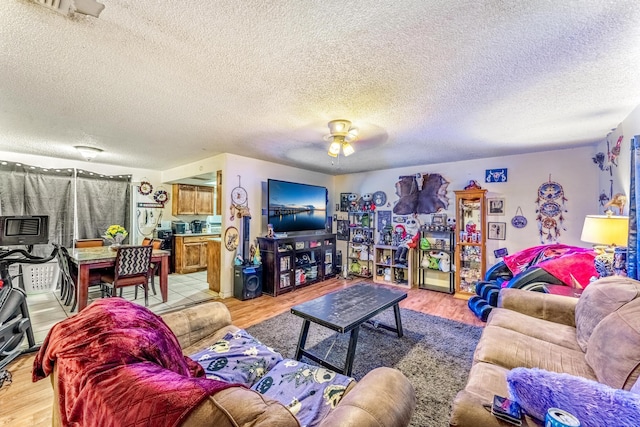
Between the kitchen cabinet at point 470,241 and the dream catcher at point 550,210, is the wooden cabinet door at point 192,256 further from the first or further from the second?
the dream catcher at point 550,210

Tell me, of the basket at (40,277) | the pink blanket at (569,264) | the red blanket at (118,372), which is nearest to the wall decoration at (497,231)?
the pink blanket at (569,264)

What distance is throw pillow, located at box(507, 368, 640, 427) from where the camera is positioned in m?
0.84

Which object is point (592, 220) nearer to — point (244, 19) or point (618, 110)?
point (618, 110)

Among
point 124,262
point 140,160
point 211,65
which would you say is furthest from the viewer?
point 140,160

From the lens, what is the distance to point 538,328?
1946 millimetres

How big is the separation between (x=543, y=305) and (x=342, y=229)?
13.2 feet

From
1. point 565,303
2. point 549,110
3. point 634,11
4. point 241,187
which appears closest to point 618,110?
point 549,110

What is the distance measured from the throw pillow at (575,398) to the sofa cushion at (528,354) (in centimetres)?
61

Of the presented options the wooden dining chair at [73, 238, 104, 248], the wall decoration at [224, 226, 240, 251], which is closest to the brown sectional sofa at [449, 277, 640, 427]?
the wall decoration at [224, 226, 240, 251]

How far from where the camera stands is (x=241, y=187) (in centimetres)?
435

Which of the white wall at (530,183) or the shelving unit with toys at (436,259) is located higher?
the white wall at (530,183)

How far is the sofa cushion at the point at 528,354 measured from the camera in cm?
151

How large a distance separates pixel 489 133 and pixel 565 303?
1.90 m

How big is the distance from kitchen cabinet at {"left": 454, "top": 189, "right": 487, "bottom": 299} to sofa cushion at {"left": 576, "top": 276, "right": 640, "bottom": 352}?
99.3 inches
